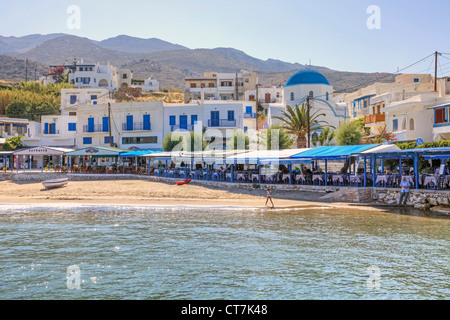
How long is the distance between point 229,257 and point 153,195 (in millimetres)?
17778

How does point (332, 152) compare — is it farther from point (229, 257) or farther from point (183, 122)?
point (183, 122)

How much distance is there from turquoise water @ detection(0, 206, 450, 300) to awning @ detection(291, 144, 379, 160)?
5.54 metres

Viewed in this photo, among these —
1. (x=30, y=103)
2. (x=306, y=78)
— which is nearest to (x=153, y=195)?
(x=306, y=78)

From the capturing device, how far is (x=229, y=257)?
1344cm

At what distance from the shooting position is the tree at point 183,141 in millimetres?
42219

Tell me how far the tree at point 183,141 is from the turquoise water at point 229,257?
69.2 feet

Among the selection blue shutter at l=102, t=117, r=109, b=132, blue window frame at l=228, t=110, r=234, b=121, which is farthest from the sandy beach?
blue shutter at l=102, t=117, r=109, b=132

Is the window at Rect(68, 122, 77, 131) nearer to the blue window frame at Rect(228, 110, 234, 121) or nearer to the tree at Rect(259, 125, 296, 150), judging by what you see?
the blue window frame at Rect(228, 110, 234, 121)

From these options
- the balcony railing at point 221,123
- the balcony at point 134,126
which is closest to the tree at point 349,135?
the balcony railing at point 221,123

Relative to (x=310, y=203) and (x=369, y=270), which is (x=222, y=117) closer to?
(x=310, y=203)

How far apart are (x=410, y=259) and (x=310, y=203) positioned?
12.4m
